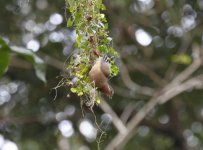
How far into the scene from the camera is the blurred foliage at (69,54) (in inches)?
152

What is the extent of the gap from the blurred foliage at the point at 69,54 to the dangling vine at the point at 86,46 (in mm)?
2075

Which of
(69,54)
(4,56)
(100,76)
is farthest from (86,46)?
(69,54)

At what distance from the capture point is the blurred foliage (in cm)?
387

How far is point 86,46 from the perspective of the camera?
1424 mm

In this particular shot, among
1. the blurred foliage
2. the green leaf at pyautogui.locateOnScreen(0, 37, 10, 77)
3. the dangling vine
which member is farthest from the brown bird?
the blurred foliage

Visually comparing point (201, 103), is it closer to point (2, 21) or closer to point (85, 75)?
point (2, 21)

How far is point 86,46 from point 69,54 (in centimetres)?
227

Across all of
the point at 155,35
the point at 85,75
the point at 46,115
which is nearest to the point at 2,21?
the point at 46,115

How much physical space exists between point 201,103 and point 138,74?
29.2 inches

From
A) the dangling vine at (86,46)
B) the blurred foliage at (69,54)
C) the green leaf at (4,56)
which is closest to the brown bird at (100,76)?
the dangling vine at (86,46)

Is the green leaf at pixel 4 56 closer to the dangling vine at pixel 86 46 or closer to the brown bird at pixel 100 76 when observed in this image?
the dangling vine at pixel 86 46

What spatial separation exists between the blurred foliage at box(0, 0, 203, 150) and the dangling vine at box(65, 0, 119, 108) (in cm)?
207

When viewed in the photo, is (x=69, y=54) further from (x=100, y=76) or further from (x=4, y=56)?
(x=100, y=76)

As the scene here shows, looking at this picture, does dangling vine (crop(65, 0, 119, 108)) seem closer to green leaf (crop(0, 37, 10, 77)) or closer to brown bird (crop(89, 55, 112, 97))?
brown bird (crop(89, 55, 112, 97))
